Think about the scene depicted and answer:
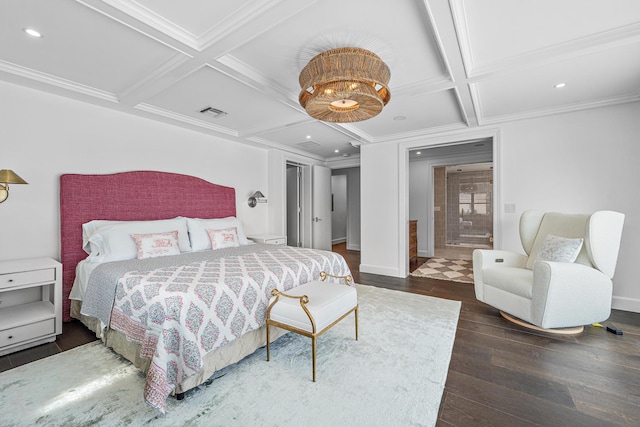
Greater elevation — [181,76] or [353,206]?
[181,76]

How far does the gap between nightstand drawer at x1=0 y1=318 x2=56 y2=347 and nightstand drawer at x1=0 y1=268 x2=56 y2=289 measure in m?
0.35

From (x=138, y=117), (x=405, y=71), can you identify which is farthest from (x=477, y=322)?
(x=138, y=117)

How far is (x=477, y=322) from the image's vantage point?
9.32ft

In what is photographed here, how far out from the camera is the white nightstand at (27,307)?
221 cm

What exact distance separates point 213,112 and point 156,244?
1760 millimetres

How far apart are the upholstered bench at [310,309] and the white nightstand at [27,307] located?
1.96 meters

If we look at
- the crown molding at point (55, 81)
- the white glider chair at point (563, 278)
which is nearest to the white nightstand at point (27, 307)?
the crown molding at point (55, 81)

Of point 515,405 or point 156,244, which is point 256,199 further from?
point 515,405

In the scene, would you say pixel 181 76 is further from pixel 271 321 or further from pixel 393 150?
pixel 393 150

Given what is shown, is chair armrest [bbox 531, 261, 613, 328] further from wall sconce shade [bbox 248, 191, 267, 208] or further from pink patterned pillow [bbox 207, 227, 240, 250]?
wall sconce shade [bbox 248, 191, 267, 208]

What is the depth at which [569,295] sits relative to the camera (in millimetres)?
2443

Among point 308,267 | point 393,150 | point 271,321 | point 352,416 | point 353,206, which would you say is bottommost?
point 352,416

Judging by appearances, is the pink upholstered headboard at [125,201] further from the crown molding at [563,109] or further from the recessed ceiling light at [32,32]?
the crown molding at [563,109]

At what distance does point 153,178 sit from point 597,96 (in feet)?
17.5
